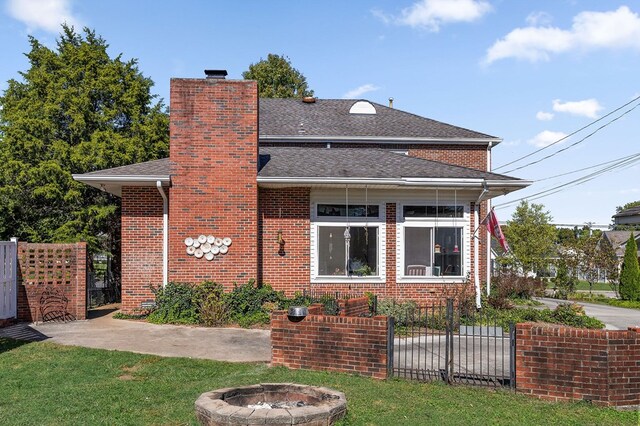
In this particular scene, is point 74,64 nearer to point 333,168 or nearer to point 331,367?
point 333,168

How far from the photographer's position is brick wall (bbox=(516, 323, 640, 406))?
7332 mm

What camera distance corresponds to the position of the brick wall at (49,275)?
13141mm

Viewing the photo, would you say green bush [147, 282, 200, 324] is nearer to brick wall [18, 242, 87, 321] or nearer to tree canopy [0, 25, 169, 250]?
brick wall [18, 242, 87, 321]

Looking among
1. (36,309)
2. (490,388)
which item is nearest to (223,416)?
(490,388)

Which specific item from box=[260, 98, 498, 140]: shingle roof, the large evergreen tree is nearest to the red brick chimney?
box=[260, 98, 498, 140]: shingle roof

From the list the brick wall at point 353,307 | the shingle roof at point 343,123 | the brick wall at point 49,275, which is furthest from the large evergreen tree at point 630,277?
the brick wall at point 49,275

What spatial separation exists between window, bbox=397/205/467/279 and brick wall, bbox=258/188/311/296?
8.46 feet

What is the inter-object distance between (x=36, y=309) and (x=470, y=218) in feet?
36.0

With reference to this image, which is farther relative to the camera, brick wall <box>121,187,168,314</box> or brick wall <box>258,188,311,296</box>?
brick wall <box>258,188,311,296</box>

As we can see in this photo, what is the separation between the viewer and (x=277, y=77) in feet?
131

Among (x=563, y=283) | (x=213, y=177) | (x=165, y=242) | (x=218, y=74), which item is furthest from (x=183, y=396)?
(x=563, y=283)

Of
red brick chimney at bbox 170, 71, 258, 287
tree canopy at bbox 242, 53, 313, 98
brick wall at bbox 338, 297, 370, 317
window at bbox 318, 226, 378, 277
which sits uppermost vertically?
tree canopy at bbox 242, 53, 313, 98

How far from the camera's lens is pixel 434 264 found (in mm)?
15359

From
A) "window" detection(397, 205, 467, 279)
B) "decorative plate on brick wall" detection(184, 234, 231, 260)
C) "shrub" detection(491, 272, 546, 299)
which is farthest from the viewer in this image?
"shrub" detection(491, 272, 546, 299)
